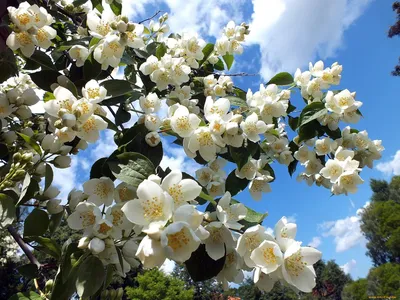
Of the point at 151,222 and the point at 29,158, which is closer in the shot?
the point at 151,222

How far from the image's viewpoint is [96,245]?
741 mm

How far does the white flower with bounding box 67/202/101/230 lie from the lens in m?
0.84

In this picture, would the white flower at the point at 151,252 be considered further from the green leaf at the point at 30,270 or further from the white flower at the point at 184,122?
the green leaf at the point at 30,270

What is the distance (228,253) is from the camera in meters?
0.80

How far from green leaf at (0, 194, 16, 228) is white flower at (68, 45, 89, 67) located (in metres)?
0.46

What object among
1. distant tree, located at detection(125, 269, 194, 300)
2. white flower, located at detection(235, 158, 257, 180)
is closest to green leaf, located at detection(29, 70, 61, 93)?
white flower, located at detection(235, 158, 257, 180)

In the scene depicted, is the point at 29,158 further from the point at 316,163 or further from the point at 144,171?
the point at 316,163

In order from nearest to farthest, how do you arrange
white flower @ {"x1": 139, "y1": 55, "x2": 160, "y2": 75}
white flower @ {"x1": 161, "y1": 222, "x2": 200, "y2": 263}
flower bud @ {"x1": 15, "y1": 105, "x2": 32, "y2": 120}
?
1. white flower @ {"x1": 161, "y1": 222, "x2": 200, "y2": 263}
2. flower bud @ {"x1": 15, "y1": 105, "x2": 32, "y2": 120}
3. white flower @ {"x1": 139, "y1": 55, "x2": 160, "y2": 75}

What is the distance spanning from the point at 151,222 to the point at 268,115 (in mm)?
701

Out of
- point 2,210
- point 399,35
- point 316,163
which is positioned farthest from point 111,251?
point 399,35

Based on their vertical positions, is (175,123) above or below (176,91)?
below

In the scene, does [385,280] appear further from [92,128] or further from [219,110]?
[92,128]

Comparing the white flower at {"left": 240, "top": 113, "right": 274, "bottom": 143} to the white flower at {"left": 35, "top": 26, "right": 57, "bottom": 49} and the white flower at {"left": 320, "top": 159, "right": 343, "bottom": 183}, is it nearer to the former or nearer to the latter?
the white flower at {"left": 320, "top": 159, "right": 343, "bottom": 183}

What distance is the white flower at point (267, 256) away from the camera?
2.33 ft
